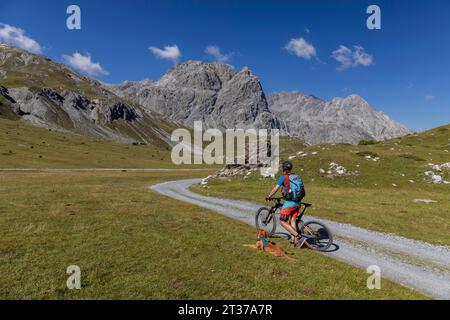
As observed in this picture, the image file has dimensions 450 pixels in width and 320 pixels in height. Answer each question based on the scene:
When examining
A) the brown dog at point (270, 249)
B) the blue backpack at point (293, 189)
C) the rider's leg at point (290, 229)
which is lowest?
the brown dog at point (270, 249)

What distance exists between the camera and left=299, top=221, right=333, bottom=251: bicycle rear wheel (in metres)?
15.3

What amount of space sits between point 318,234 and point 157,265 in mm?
8180

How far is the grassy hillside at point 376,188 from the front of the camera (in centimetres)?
2238

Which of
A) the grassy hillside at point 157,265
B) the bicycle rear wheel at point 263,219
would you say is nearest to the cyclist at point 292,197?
the grassy hillside at point 157,265

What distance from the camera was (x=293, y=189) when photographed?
49.7 ft

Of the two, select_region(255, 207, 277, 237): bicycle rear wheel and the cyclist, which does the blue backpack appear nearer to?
the cyclist

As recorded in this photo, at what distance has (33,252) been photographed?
Result: 12859 millimetres

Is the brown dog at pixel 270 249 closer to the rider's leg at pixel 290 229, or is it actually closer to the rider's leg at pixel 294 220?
the rider's leg at pixel 290 229

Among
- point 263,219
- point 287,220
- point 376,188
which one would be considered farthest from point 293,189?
point 376,188

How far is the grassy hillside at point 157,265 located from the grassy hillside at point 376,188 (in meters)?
10.4

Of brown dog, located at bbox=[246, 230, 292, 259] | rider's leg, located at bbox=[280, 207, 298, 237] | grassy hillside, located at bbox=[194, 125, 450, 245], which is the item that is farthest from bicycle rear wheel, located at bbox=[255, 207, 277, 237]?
grassy hillside, located at bbox=[194, 125, 450, 245]

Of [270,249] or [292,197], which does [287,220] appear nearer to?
[292,197]

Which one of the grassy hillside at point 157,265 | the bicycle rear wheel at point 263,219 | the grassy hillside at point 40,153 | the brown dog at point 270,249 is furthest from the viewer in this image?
the grassy hillside at point 40,153
